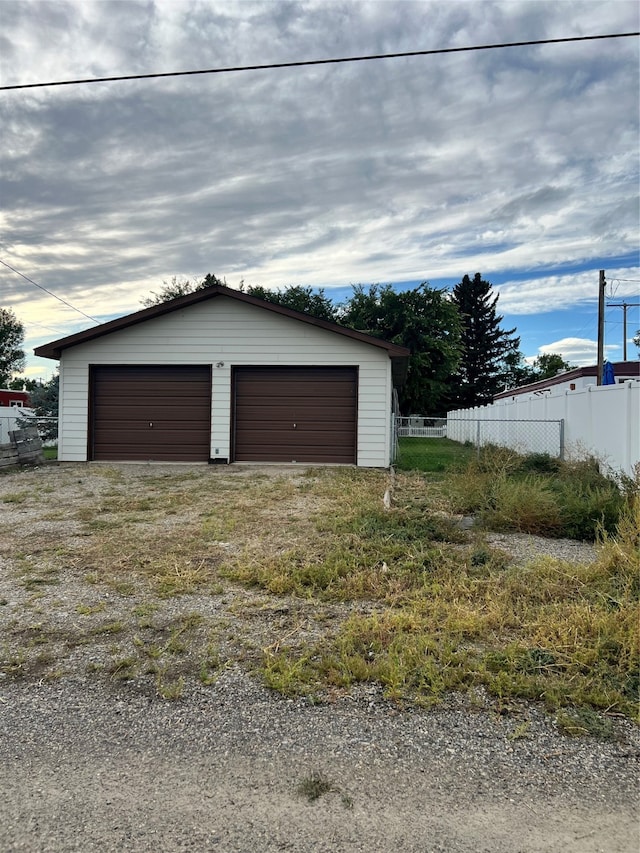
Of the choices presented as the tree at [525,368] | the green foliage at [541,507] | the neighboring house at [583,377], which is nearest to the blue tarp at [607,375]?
the neighboring house at [583,377]

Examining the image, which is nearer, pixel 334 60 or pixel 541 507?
pixel 541 507

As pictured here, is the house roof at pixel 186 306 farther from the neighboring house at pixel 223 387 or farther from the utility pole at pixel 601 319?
the utility pole at pixel 601 319

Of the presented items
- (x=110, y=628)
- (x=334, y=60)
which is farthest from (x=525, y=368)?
(x=110, y=628)

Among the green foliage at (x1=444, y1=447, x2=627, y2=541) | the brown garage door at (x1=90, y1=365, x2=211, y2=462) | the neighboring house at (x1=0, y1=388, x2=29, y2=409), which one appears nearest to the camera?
the green foliage at (x1=444, y1=447, x2=627, y2=541)

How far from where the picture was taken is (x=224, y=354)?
12.4 m

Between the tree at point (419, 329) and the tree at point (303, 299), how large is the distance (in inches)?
86.7

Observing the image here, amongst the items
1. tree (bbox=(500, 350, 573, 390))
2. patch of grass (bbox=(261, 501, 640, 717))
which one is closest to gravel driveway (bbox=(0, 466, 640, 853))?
A: patch of grass (bbox=(261, 501, 640, 717))

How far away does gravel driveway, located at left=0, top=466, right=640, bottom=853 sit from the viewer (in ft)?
5.69

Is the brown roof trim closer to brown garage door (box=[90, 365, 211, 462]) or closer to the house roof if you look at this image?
the house roof

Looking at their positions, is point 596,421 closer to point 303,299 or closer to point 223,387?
point 223,387

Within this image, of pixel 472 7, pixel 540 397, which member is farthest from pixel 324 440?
pixel 472 7

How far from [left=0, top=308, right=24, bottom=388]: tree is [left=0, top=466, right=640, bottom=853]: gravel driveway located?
54.7m

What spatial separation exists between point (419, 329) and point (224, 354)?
81.2ft

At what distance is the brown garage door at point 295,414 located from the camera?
12.4 metres
